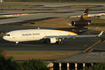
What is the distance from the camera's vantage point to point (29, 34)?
195ft

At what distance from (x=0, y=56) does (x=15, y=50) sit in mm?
30482

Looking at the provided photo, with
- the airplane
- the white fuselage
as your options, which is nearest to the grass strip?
the white fuselage

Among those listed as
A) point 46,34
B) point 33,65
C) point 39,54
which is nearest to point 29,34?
point 46,34

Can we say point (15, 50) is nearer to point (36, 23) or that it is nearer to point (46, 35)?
point (46, 35)

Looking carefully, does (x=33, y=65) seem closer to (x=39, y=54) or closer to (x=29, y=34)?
(x=39, y=54)

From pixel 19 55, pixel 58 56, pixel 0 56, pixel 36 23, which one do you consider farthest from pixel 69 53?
pixel 36 23

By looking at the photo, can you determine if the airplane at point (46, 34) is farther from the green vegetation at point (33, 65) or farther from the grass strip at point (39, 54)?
the green vegetation at point (33, 65)

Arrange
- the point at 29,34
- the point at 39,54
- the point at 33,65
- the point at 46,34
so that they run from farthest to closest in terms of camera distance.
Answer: the point at 46,34 → the point at 29,34 → the point at 39,54 → the point at 33,65

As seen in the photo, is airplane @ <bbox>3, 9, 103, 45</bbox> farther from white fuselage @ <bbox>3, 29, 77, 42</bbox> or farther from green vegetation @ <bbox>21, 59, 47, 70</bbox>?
green vegetation @ <bbox>21, 59, 47, 70</bbox>

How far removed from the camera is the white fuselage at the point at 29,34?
190ft

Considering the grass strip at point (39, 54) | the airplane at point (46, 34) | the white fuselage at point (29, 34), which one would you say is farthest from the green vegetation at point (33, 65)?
the airplane at point (46, 34)

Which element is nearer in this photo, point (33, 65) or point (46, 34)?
point (33, 65)

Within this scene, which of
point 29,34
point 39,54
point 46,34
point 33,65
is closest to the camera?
point 33,65

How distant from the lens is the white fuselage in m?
58.0
